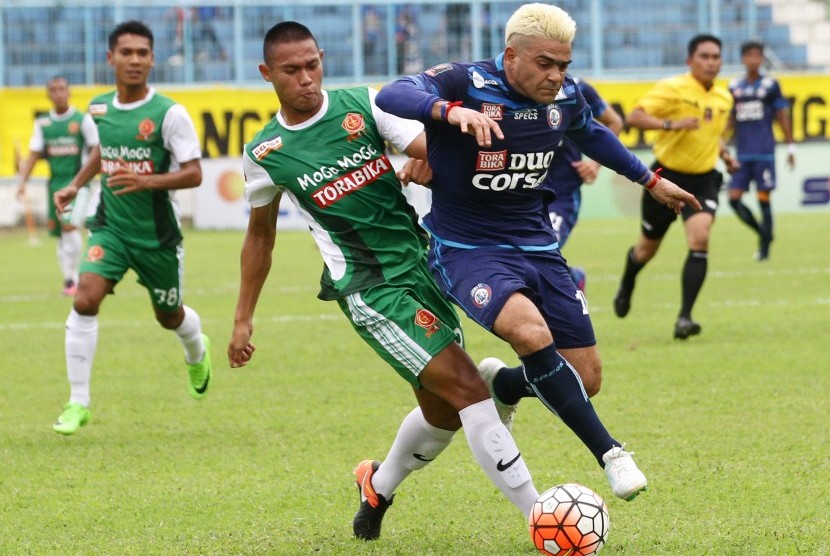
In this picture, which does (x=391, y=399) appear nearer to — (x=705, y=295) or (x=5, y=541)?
(x=5, y=541)

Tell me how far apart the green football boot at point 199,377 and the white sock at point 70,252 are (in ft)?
25.1

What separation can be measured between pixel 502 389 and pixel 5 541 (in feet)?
6.39

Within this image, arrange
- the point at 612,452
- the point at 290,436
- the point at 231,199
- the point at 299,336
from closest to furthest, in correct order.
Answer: the point at 612,452 < the point at 290,436 < the point at 299,336 < the point at 231,199

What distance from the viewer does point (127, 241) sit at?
318 inches

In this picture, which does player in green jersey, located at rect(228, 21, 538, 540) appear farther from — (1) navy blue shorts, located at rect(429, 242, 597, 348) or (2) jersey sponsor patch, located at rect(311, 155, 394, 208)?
(1) navy blue shorts, located at rect(429, 242, 597, 348)

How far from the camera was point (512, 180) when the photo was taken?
5.27m

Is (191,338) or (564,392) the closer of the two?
(564,392)

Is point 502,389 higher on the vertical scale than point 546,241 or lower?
lower

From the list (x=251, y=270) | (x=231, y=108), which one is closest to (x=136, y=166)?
(x=251, y=270)

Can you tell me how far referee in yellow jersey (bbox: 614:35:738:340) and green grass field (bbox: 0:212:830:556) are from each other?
41 centimetres

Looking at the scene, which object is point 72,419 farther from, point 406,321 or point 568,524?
point 568,524

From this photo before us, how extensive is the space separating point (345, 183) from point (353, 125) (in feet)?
0.74

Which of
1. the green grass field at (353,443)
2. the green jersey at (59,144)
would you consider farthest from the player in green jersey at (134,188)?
the green jersey at (59,144)

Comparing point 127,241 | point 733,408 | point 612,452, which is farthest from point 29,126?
point 612,452
